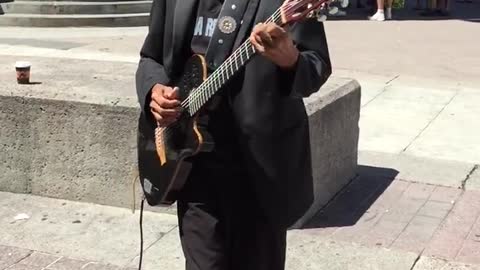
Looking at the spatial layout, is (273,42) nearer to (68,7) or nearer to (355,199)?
(355,199)

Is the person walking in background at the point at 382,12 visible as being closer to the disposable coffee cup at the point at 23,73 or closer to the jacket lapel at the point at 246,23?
the disposable coffee cup at the point at 23,73

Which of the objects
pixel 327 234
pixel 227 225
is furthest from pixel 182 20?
pixel 327 234

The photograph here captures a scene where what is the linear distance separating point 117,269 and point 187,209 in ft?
5.50

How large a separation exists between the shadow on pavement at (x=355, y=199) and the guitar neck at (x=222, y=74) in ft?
7.93

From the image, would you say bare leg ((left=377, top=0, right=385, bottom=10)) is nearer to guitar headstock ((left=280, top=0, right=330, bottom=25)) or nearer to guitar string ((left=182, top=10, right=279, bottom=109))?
guitar string ((left=182, top=10, right=279, bottom=109))

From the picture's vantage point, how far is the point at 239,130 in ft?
Answer: 8.61

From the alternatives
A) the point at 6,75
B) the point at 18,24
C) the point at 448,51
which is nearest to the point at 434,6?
the point at 448,51

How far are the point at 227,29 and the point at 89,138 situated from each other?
2794 mm

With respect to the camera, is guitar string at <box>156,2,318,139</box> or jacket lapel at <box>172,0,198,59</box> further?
jacket lapel at <box>172,0,198,59</box>

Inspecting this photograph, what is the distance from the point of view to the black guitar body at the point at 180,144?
262 centimetres

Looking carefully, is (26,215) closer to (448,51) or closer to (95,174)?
(95,174)

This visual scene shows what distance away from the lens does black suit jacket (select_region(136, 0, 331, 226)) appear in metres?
2.53

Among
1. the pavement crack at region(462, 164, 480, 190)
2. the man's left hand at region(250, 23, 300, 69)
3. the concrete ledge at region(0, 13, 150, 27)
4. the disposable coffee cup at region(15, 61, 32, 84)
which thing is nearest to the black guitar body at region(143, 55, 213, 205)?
the man's left hand at region(250, 23, 300, 69)

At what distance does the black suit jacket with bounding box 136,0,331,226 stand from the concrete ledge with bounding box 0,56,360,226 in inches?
84.2
